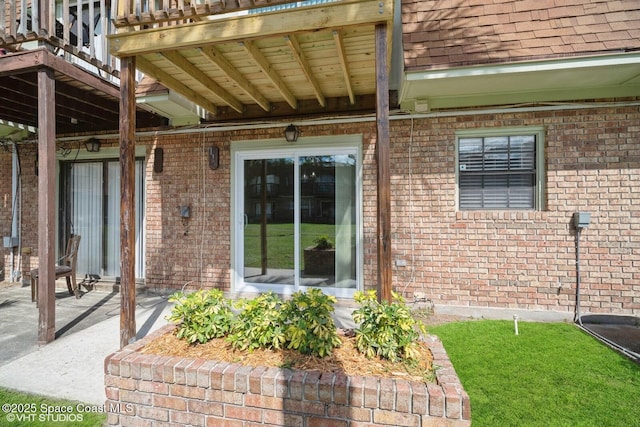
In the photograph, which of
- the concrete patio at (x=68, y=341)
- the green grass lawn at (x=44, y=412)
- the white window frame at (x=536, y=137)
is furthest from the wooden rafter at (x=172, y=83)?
the white window frame at (x=536, y=137)

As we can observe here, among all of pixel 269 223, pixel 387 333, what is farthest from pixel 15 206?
pixel 387 333

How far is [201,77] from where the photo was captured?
388 centimetres

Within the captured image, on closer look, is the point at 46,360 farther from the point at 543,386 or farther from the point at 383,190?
the point at 543,386

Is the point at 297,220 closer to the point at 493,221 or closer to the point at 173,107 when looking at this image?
the point at 173,107

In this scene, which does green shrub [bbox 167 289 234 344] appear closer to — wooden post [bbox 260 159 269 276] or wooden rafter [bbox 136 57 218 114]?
wooden rafter [bbox 136 57 218 114]

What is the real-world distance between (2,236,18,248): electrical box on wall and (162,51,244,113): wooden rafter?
5.17 metres

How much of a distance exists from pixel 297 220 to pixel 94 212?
4.07m

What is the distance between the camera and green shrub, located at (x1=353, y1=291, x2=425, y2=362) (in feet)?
7.07

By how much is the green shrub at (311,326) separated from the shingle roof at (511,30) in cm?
294

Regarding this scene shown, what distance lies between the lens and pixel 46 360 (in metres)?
3.13

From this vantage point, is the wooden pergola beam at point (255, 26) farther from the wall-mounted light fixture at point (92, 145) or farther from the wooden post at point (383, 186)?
A: the wall-mounted light fixture at point (92, 145)

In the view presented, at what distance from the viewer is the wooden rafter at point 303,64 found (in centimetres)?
301

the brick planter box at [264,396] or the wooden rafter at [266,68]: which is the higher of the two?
the wooden rafter at [266,68]

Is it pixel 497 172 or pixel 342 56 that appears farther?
pixel 497 172
